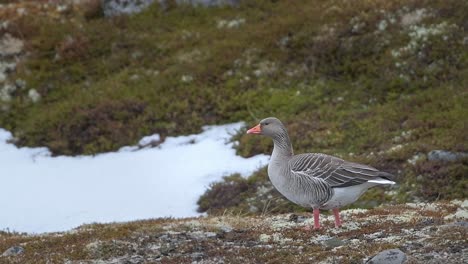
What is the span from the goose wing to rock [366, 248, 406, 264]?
2.79 metres

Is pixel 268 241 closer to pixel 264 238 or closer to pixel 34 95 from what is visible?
pixel 264 238

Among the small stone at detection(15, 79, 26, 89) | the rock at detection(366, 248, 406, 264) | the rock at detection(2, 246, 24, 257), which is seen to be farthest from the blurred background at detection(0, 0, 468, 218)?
the rock at detection(366, 248, 406, 264)

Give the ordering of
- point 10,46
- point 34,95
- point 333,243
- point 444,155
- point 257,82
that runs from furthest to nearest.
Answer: point 10,46 → point 34,95 → point 257,82 → point 444,155 → point 333,243

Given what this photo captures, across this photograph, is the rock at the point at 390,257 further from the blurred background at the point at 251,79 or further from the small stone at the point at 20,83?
the small stone at the point at 20,83

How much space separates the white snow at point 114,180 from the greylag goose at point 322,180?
29.8 ft

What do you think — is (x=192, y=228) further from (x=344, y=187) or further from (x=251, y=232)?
(x=344, y=187)

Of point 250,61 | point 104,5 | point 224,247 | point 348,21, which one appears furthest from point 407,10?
point 224,247

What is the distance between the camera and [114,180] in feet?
87.0

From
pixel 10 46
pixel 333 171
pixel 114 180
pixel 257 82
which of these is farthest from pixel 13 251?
pixel 10 46

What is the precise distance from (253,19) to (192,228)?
1809 cm

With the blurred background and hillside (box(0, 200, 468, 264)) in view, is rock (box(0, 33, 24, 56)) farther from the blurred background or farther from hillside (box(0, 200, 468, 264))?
hillside (box(0, 200, 468, 264))

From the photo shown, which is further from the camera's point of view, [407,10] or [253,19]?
[253,19]

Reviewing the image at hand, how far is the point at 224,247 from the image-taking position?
13.8 metres

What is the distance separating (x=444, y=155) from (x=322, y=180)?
358 inches
